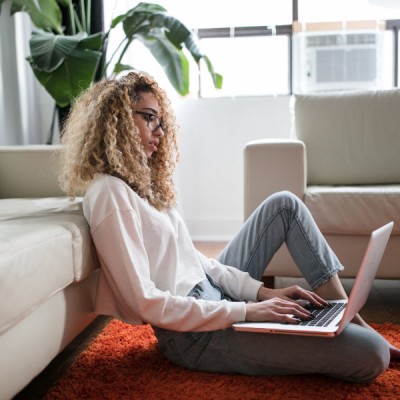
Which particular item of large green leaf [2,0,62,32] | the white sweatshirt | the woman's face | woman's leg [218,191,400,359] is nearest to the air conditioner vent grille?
large green leaf [2,0,62,32]

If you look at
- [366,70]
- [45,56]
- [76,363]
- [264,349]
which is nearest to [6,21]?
[45,56]

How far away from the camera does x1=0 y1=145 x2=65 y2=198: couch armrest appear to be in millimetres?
2025

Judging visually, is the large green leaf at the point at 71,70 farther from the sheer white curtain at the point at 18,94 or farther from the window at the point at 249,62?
the window at the point at 249,62

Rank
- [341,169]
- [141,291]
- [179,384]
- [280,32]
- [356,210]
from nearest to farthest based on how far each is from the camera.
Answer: [141,291], [179,384], [356,210], [341,169], [280,32]

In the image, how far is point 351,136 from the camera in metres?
2.38

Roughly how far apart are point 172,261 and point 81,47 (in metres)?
1.72

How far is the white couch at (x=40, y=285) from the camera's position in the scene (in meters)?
0.87

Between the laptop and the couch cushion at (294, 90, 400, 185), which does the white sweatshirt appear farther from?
the couch cushion at (294, 90, 400, 185)

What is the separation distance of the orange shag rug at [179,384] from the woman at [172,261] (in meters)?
0.03

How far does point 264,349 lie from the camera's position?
3.75 ft

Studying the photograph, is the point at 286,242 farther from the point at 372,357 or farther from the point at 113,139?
the point at 113,139

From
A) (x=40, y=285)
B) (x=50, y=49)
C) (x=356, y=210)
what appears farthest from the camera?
(x=50, y=49)

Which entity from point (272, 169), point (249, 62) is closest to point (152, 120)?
point (272, 169)

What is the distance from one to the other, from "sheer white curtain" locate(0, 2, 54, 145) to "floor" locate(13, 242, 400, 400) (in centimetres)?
179
